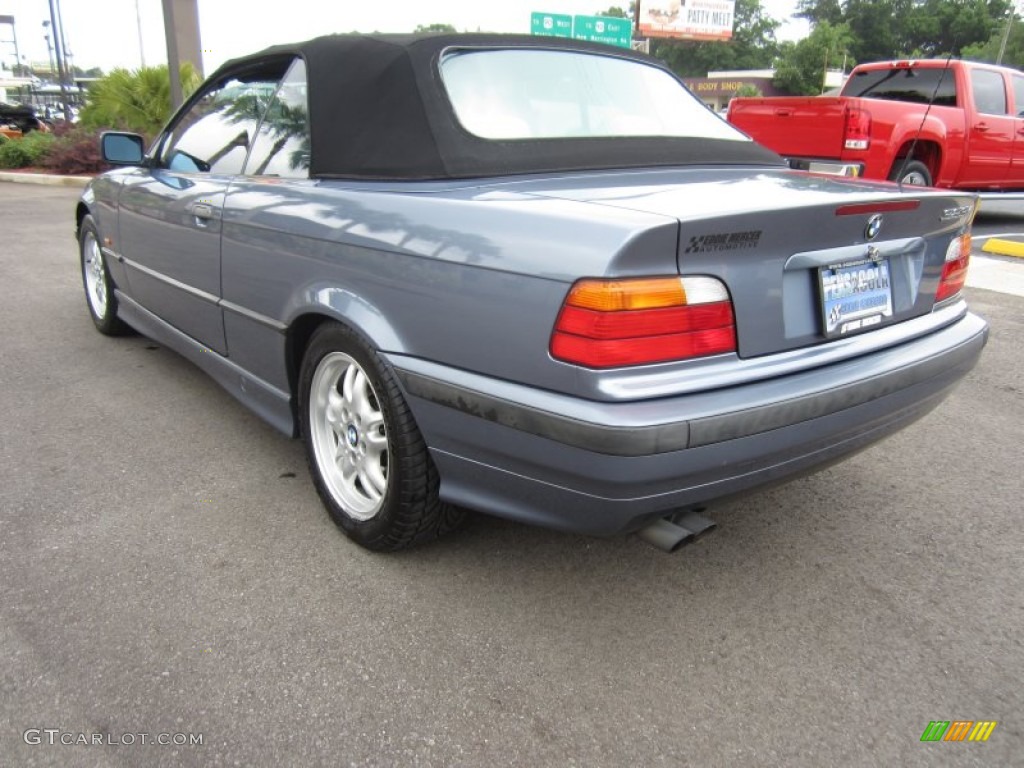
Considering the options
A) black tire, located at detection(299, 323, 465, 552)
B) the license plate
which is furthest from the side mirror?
the license plate

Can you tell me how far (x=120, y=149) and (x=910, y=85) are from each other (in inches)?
332

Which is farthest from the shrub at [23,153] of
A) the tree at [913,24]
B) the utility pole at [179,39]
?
the tree at [913,24]

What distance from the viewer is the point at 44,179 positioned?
15.0 metres

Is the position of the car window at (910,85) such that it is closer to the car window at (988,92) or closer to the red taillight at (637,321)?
the car window at (988,92)

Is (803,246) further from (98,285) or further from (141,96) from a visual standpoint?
(141,96)

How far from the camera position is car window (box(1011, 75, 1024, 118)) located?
956 cm

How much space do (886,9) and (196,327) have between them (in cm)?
8412

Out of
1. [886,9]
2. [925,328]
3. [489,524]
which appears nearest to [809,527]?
[925,328]

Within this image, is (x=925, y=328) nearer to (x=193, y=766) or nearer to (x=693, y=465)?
(x=693, y=465)

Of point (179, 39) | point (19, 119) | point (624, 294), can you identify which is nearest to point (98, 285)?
point (624, 294)

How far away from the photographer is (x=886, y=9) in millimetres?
72312

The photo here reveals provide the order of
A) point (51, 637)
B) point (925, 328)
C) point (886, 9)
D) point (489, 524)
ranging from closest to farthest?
point (51, 637) → point (925, 328) → point (489, 524) → point (886, 9)

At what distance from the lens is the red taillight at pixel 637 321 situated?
1787 millimetres

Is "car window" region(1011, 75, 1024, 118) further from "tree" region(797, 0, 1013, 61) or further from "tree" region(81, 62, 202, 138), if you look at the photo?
"tree" region(797, 0, 1013, 61)
